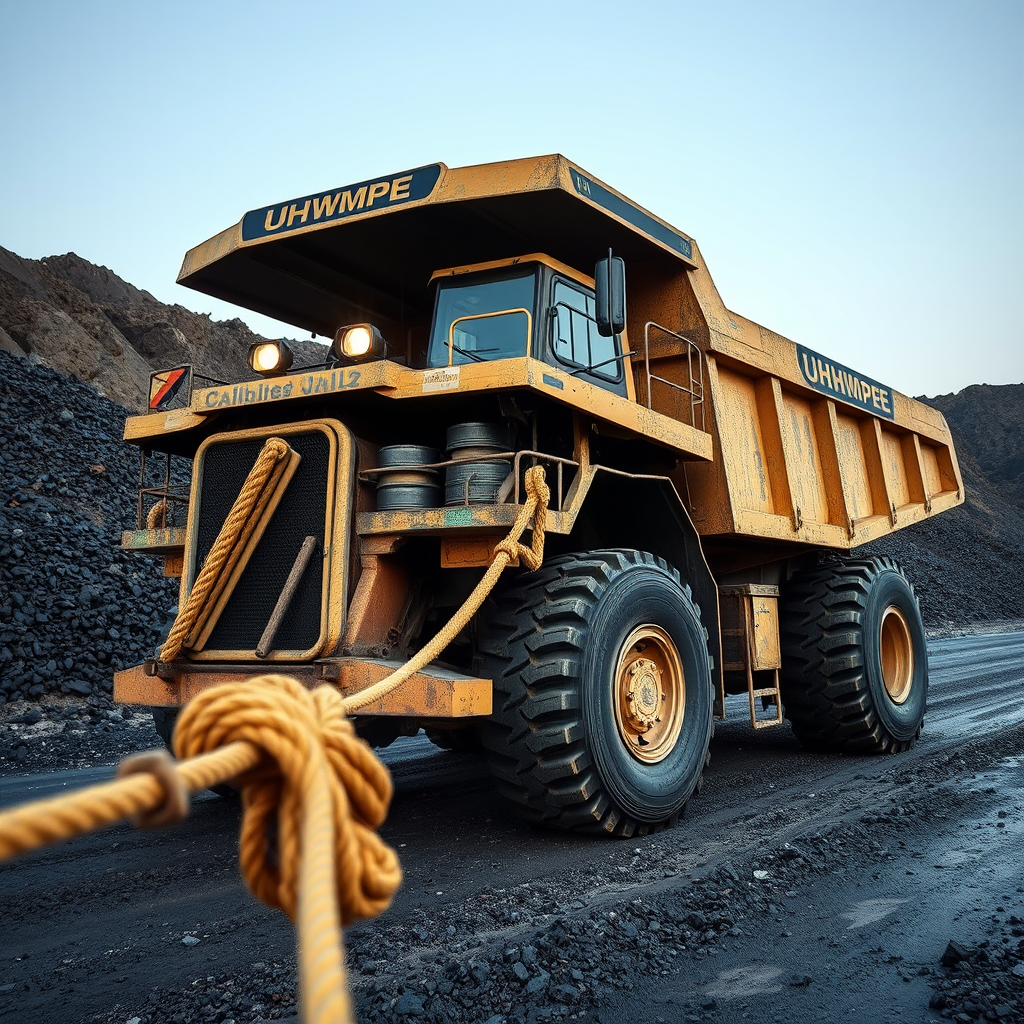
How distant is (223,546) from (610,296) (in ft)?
7.44

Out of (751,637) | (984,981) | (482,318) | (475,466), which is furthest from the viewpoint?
(751,637)

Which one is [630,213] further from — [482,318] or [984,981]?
[984,981]

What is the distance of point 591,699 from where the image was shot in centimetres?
420

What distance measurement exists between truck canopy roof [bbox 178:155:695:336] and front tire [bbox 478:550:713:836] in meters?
1.94

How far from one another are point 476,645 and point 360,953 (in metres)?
1.76

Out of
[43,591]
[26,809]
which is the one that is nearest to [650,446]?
[26,809]

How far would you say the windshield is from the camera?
16.9ft

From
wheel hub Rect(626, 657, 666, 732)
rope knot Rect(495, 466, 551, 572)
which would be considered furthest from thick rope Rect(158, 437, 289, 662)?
wheel hub Rect(626, 657, 666, 732)

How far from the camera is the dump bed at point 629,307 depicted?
198 inches

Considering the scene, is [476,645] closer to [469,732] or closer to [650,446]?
[650,446]

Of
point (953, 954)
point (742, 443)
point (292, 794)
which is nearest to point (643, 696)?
point (953, 954)

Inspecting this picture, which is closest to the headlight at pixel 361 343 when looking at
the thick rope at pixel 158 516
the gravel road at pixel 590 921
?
the thick rope at pixel 158 516

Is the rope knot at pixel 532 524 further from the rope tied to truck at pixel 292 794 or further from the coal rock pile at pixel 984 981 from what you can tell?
the rope tied to truck at pixel 292 794

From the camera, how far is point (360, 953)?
10.0 feet
